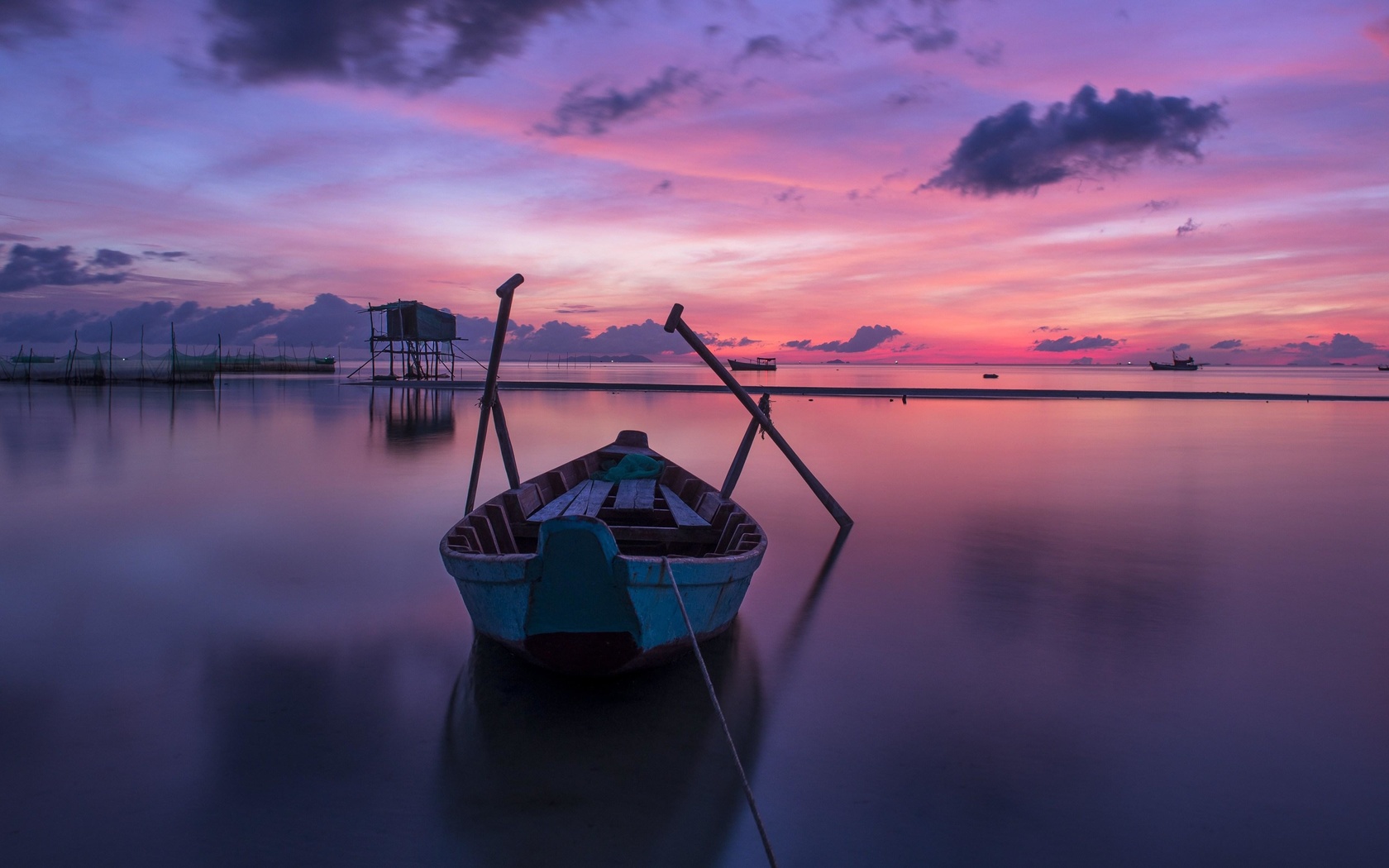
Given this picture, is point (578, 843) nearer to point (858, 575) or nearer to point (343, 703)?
point (343, 703)

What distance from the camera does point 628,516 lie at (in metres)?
8.34

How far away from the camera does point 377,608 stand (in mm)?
7766

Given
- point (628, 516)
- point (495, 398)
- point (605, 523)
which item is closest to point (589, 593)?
point (605, 523)

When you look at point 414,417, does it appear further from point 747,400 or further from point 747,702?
point 747,702

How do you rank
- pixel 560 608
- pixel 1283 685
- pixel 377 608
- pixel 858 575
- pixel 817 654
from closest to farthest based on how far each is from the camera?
pixel 560 608 → pixel 1283 685 → pixel 817 654 → pixel 377 608 → pixel 858 575

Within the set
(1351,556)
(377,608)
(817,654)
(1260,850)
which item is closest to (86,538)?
(377,608)

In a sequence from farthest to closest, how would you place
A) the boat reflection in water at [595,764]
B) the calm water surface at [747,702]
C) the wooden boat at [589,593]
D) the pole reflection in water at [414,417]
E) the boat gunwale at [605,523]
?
the pole reflection in water at [414,417] → the boat gunwale at [605,523] → the wooden boat at [589,593] → the calm water surface at [747,702] → the boat reflection in water at [595,764]

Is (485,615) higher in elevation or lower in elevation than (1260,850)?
higher

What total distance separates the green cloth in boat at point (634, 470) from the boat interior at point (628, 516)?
115 millimetres

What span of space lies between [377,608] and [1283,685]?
8.10 meters

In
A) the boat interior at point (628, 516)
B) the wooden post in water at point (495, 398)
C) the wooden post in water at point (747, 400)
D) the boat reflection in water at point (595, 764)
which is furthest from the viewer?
the wooden post in water at point (747, 400)

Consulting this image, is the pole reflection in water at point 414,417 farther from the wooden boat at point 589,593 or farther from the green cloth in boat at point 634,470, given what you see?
the wooden boat at point 589,593

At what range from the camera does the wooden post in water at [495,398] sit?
9734 mm

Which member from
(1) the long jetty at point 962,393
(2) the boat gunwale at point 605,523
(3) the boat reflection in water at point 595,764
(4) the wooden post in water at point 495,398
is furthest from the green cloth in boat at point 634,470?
(1) the long jetty at point 962,393
